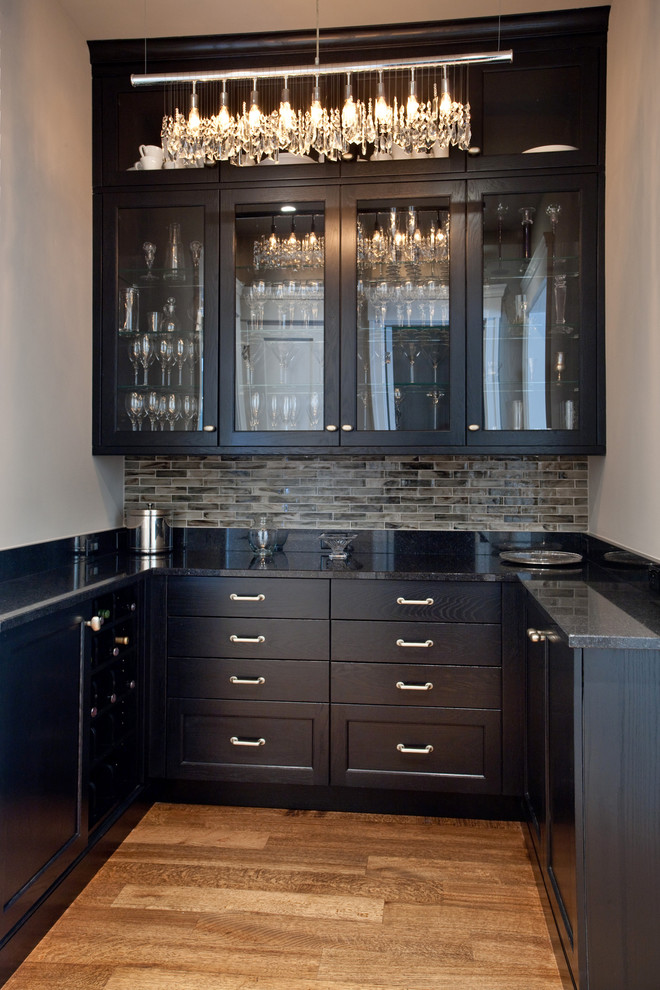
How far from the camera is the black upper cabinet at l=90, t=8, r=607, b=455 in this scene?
9.00ft

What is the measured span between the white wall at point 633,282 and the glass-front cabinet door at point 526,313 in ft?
0.43

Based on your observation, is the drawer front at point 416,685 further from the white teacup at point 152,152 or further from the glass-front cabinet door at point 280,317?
the white teacup at point 152,152

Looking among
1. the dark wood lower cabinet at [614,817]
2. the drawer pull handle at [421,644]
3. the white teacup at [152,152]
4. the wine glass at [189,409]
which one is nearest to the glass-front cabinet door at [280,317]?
the wine glass at [189,409]

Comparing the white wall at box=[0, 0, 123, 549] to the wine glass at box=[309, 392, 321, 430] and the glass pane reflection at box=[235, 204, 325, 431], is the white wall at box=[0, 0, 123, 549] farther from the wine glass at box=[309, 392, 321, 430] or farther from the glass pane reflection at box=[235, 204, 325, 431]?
the wine glass at box=[309, 392, 321, 430]

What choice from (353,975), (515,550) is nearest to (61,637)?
(353,975)

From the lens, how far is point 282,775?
2.59 metres

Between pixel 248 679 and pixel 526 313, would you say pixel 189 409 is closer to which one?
pixel 248 679

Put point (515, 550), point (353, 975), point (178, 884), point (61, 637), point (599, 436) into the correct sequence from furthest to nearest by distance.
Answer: point (515, 550) → point (599, 436) → point (178, 884) → point (61, 637) → point (353, 975)

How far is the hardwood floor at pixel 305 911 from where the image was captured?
1.75 meters

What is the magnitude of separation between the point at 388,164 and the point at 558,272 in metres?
0.77

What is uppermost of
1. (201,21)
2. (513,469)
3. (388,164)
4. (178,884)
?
(201,21)

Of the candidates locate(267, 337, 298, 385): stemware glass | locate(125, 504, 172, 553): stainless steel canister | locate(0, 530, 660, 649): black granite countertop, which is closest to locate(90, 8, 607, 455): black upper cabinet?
locate(267, 337, 298, 385): stemware glass

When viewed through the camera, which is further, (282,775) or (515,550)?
(515,550)

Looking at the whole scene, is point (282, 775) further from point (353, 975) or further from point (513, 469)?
point (513, 469)
